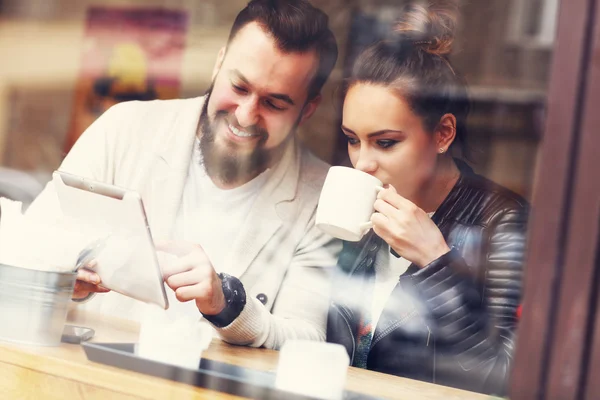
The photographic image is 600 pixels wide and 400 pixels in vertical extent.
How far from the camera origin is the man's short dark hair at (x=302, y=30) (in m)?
1.80

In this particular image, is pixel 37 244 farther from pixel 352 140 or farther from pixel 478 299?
pixel 478 299

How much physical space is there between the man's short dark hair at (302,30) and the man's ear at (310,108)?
1 centimetres

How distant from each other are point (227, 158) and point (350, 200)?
0.48 metres

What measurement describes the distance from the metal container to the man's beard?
588 mm

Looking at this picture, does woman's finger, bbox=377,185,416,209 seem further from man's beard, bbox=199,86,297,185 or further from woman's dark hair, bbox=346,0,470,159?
man's beard, bbox=199,86,297,185

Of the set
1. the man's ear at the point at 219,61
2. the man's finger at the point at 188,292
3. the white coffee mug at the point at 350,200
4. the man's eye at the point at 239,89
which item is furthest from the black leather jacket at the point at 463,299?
the man's ear at the point at 219,61

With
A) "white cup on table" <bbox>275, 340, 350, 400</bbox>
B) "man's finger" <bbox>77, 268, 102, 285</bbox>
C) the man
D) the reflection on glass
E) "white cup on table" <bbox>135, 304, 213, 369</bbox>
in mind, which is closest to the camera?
"white cup on table" <bbox>275, 340, 350, 400</bbox>

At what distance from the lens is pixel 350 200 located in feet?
4.94

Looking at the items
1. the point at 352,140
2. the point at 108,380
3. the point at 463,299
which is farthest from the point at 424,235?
the point at 108,380

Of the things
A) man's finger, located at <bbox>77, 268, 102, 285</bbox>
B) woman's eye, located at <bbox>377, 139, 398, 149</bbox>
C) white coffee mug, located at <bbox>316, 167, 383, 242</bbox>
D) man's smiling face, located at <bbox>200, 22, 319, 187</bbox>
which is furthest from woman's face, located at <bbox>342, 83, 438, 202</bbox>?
man's finger, located at <bbox>77, 268, 102, 285</bbox>

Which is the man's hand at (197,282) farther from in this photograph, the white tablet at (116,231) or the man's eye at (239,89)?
the man's eye at (239,89)

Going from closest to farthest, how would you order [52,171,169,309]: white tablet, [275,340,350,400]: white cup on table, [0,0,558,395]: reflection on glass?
[275,340,350,400]: white cup on table < [52,171,169,309]: white tablet < [0,0,558,395]: reflection on glass

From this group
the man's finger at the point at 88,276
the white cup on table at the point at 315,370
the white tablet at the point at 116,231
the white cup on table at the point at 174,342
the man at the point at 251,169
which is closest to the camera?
the white cup on table at the point at 315,370

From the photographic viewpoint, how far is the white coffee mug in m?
1.50
